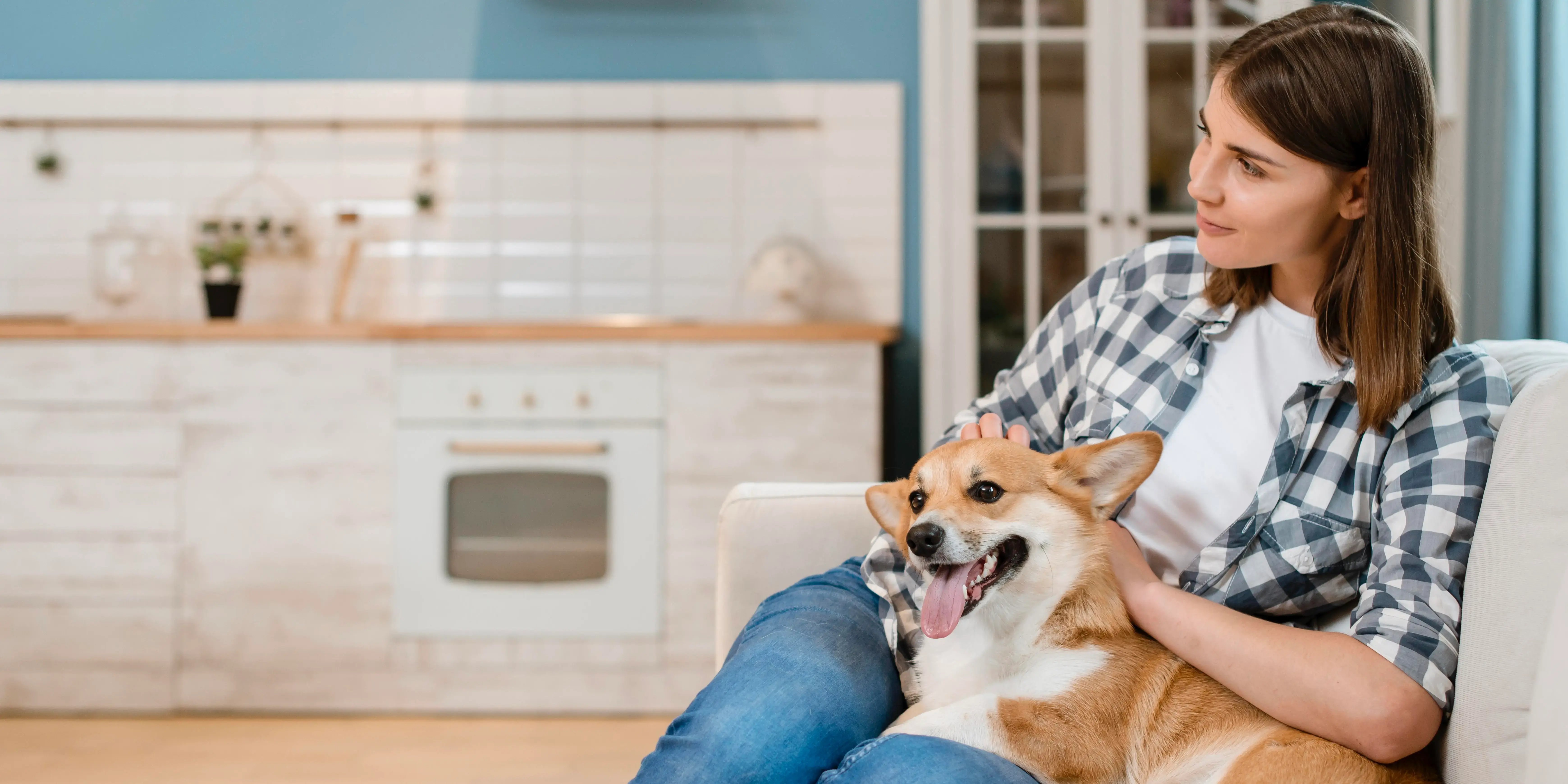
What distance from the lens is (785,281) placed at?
2.93 metres

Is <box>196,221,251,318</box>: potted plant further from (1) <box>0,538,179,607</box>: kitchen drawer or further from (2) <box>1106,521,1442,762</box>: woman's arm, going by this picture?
(2) <box>1106,521,1442,762</box>: woman's arm

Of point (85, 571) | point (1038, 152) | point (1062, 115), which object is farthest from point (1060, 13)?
point (85, 571)

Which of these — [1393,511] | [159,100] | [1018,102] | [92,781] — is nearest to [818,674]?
[1393,511]

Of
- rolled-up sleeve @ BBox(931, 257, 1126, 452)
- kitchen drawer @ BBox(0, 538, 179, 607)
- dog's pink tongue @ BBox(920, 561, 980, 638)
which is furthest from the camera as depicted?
kitchen drawer @ BBox(0, 538, 179, 607)

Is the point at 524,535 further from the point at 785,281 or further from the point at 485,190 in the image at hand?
the point at 485,190

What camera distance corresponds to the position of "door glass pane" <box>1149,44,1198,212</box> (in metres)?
2.91

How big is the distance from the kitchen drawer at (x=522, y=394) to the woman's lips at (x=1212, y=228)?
1.68m

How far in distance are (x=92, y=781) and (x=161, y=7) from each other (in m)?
Answer: 2.28

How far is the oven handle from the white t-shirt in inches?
64.0

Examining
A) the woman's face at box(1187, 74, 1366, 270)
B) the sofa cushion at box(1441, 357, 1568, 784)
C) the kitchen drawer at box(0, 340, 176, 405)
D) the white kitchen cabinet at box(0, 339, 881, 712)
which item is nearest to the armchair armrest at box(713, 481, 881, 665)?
the woman's face at box(1187, 74, 1366, 270)

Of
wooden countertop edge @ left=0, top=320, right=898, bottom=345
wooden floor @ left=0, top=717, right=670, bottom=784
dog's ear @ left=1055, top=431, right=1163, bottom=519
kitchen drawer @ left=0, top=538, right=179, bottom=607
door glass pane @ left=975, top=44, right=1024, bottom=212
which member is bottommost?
wooden floor @ left=0, top=717, right=670, bottom=784

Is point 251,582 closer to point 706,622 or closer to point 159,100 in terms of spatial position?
point 706,622

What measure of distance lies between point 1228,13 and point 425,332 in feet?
7.74

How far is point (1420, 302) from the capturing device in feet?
3.34
